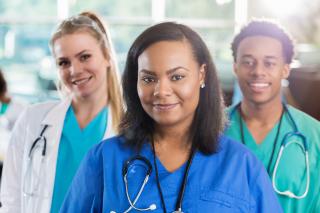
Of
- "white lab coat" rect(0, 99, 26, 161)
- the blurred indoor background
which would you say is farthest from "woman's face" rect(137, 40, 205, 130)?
the blurred indoor background

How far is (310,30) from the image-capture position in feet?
19.4

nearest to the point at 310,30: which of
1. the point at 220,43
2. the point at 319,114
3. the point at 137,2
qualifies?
the point at 220,43

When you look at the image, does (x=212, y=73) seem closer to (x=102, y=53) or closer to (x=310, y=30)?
(x=102, y=53)

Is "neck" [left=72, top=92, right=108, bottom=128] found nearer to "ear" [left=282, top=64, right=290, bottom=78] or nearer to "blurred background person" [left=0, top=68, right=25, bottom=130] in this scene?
"ear" [left=282, top=64, right=290, bottom=78]

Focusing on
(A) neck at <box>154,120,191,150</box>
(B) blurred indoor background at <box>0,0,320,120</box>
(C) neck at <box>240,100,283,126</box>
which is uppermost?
(B) blurred indoor background at <box>0,0,320,120</box>

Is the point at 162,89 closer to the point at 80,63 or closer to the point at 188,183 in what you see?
the point at 188,183

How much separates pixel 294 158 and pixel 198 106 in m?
0.39

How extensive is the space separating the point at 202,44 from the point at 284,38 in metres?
0.45

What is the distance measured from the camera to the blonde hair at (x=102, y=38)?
5.12ft

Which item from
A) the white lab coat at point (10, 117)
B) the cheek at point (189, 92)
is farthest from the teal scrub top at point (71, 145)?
the white lab coat at point (10, 117)

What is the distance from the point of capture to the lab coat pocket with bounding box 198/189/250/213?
41.8 inches

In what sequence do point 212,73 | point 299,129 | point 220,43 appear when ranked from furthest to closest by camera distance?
point 220,43, point 299,129, point 212,73

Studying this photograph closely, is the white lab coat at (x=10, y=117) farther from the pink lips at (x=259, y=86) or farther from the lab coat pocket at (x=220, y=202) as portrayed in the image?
the lab coat pocket at (x=220, y=202)

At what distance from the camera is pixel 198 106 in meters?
1.22
